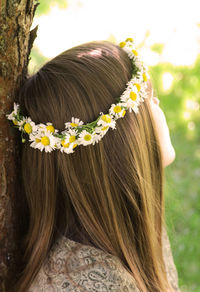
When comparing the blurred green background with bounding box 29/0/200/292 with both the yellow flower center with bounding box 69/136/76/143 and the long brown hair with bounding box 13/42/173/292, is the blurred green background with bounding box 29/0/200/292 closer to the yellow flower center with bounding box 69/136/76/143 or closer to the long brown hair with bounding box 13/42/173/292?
the long brown hair with bounding box 13/42/173/292

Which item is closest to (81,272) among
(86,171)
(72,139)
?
(86,171)

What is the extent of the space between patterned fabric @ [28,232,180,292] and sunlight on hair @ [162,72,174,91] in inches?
99.5

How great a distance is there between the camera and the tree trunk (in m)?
1.49

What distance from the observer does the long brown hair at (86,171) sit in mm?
1638

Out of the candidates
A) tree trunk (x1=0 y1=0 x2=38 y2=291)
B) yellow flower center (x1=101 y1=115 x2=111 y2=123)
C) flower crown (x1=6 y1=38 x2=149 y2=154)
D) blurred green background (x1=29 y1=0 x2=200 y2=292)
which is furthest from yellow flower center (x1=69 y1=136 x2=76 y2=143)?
blurred green background (x1=29 y1=0 x2=200 y2=292)

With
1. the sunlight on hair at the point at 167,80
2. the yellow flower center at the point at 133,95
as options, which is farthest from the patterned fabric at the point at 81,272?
the sunlight on hair at the point at 167,80

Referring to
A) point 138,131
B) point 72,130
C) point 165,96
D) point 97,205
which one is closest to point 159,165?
point 138,131

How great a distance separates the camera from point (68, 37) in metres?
5.31

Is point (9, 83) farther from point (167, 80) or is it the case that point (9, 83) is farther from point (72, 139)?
point (167, 80)

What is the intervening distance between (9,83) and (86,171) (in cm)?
45

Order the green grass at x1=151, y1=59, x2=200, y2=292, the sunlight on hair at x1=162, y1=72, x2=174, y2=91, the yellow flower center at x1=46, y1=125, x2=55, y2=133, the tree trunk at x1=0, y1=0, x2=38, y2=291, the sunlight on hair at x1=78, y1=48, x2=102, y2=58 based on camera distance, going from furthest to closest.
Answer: the sunlight on hair at x1=162, y1=72, x2=174, y2=91
the green grass at x1=151, y1=59, x2=200, y2=292
the sunlight on hair at x1=78, y1=48, x2=102, y2=58
the yellow flower center at x1=46, y1=125, x2=55, y2=133
the tree trunk at x1=0, y1=0, x2=38, y2=291

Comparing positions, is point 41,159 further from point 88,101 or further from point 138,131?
point 138,131

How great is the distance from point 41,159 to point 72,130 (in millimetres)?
206

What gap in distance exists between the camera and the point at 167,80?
12.8 feet
